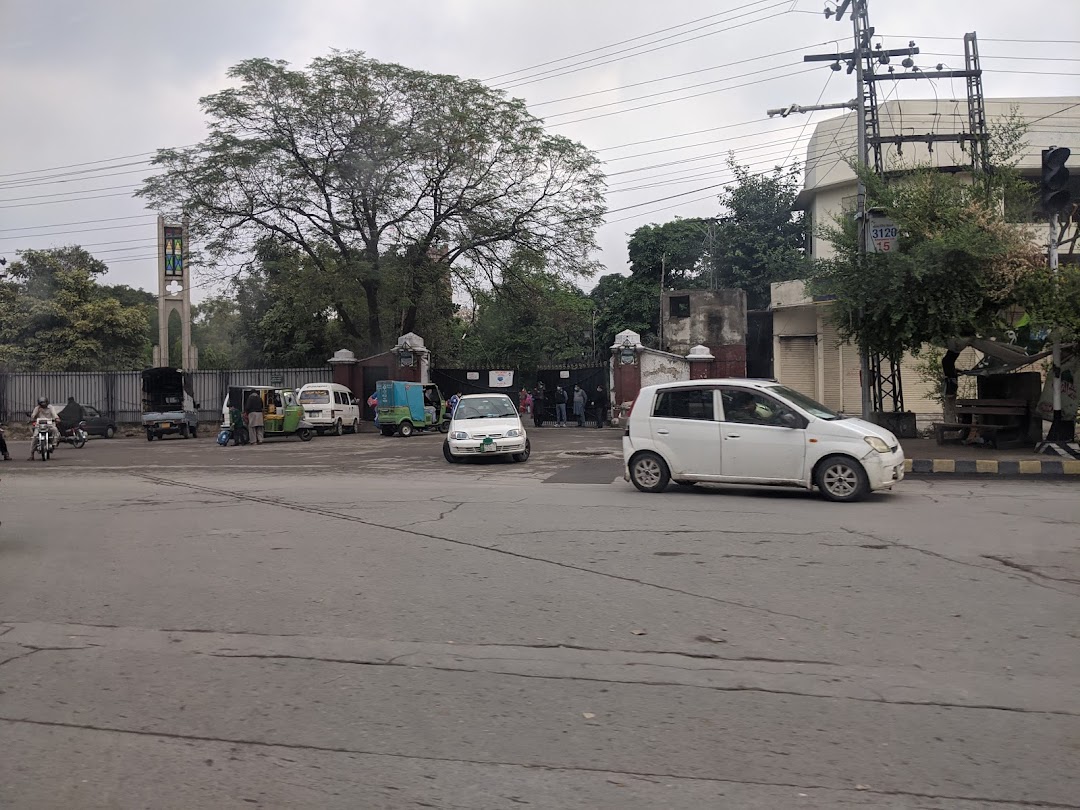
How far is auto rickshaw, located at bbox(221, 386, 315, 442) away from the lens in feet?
87.7

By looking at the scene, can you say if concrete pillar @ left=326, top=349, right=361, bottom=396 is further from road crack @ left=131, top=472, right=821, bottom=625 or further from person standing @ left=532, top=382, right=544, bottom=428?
road crack @ left=131, top=472, right=821, bottom=625

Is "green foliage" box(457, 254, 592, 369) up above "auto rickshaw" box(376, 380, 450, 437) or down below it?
above

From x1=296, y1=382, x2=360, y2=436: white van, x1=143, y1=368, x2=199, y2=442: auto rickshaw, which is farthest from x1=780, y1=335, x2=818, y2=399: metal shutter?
x1=143, y1=368, x2=199, y2=442: auto rickshaw

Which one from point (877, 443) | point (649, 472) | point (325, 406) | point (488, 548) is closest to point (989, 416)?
point (877, 443)

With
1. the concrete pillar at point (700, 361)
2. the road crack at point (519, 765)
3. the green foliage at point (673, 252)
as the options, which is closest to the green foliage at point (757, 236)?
the green foliage at point (673, 252)

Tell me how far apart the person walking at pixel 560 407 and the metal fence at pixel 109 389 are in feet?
31.1

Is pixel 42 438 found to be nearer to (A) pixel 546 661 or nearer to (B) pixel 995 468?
(A) pixel 546 661

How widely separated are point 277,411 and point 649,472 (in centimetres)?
1792

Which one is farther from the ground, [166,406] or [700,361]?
[700,361]

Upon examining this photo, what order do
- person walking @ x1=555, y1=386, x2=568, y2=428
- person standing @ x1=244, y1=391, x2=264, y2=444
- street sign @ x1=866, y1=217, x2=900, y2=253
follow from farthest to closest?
person walking @ x1=555, y1=386, x2=568, y2=428, person standing @ x1=244, y1=391, x2=264, y2=444, street sign @ x1=866, y1=217, x2=900, y2=253

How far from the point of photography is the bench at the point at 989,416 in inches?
699

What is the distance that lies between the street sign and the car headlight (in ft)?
20.9

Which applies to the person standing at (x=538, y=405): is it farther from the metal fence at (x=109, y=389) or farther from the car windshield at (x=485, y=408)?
the car windshield at (x=485, y=408)

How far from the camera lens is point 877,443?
11484 millimetres
